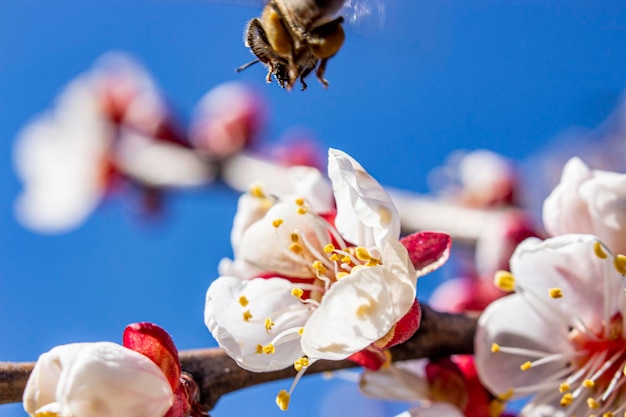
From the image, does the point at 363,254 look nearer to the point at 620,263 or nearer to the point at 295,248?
the point at 295,248

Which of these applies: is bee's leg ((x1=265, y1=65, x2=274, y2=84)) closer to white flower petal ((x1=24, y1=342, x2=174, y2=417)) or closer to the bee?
the bee

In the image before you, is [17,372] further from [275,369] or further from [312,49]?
[312,49]

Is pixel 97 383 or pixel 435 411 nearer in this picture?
pixel 97 383

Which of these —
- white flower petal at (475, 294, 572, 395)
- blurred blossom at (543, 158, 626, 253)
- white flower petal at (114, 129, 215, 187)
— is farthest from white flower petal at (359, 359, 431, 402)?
white flower petal at (114, 129, 215, 187)

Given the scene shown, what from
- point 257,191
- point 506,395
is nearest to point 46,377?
point 257,191

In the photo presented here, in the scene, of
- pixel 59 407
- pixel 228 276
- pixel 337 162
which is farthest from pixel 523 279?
pixel 59 407

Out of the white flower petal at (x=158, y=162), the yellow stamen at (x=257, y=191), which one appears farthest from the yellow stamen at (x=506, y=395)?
the white flower petal at (x=158, y=162)

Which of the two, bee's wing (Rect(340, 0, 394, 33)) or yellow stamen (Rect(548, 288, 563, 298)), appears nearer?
bee's wing (Rect(340, 0, 394, 33))
